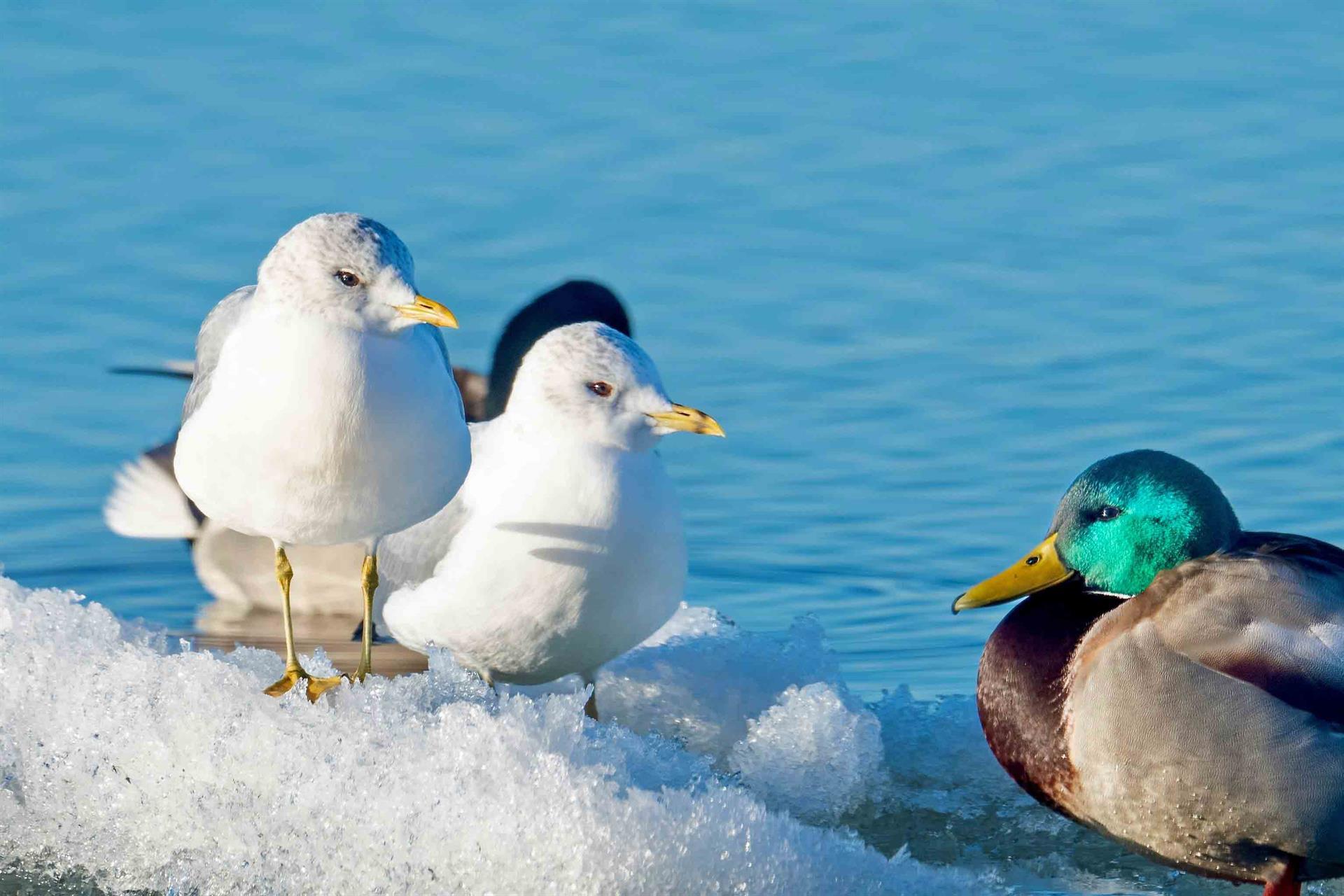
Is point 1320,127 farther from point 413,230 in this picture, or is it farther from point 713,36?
point 413,230

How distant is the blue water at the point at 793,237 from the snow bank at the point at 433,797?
1.27 metres

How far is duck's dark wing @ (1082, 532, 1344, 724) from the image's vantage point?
4.40m

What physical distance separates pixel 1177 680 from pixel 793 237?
4990mm

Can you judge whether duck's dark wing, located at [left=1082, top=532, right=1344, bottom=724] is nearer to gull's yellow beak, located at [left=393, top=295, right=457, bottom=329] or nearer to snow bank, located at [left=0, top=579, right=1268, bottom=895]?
A: snow bank, located at [left=0, top=579, right=1268, bottom=895]

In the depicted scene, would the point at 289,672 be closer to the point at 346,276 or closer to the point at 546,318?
the point at 346,276

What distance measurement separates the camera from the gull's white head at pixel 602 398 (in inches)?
195

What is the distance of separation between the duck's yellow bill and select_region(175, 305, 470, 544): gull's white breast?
120cm

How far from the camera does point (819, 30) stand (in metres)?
10.9

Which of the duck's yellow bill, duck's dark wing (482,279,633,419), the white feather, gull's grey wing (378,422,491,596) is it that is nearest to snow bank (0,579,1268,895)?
gull's grey wing (378,422,491,596)

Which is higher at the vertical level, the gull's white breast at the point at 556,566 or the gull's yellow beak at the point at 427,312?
the gull's yellow beak at the point at 427,312

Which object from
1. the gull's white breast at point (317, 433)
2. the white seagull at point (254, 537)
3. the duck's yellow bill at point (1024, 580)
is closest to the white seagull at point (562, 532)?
the gull's white breast at point (317, 433)

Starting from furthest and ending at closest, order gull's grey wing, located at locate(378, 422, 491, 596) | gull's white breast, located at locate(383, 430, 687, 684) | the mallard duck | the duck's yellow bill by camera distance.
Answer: gull's grey wing, located at locate(378, 422, 491, 596) → gull's white breast, located at locate(383, 430, 687, 684) → the duck's yellow bill → the mallard duck

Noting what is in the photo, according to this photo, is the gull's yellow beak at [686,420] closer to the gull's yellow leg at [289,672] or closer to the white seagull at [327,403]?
the white seagull at [327,403]

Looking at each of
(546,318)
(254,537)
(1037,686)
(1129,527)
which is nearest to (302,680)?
(1037,686)
